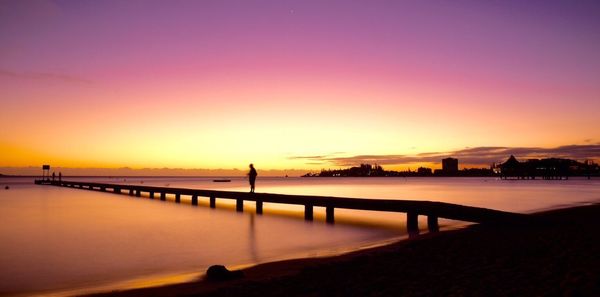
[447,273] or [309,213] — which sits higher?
[447,273]

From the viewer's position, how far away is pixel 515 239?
9.59 meters

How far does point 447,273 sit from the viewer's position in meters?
6.61

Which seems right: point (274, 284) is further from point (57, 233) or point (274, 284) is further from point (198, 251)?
point (57, 233)

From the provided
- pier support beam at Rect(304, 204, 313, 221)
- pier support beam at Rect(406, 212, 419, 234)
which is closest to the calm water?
pier support beam at Rect(406, 212, 419, 234)

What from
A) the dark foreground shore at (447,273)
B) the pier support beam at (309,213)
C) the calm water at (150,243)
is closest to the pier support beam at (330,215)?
the calm water at (150,243)

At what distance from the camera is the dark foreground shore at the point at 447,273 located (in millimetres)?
5594

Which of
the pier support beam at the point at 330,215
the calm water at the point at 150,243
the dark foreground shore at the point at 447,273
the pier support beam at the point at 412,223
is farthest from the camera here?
the pier support beam at the point at 330,215

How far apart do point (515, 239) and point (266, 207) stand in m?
19.3

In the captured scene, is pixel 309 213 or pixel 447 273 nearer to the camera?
pixel 447 273

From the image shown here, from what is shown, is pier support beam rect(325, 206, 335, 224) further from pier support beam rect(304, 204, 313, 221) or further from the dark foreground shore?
the dark foreground shore

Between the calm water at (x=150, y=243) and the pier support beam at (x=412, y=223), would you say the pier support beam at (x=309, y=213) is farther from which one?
the pier support beam at (x=412, y=223)

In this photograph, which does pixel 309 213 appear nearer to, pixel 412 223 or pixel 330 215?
pixel 330 215

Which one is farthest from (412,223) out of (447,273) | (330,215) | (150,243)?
(150,243)

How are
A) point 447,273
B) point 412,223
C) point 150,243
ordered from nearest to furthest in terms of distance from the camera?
1. point 447,273
2. point 150,243
3. point 412,223
